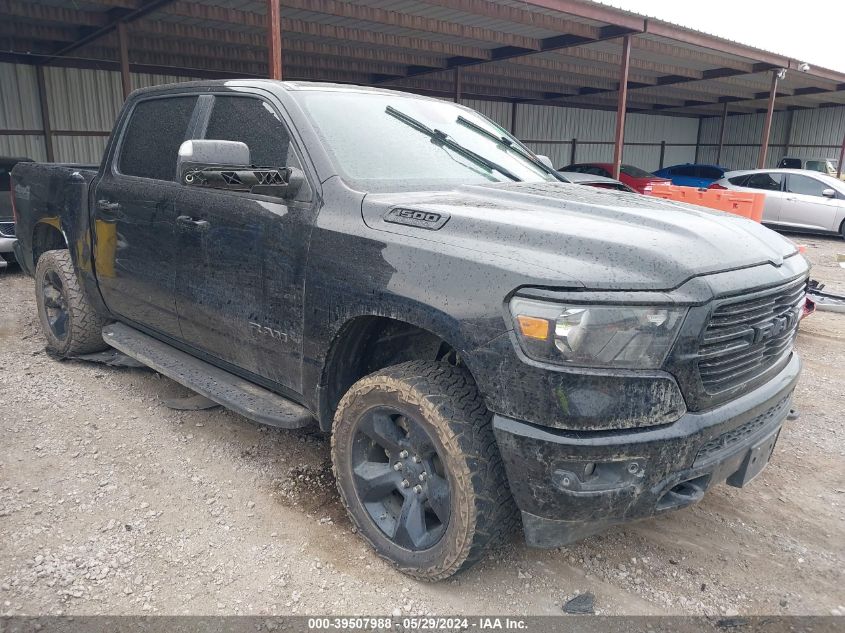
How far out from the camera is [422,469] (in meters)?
2.56

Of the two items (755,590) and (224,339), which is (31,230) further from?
(755,590)

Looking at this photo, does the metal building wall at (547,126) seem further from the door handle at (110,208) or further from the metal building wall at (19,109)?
A: the door handle at (110,208)

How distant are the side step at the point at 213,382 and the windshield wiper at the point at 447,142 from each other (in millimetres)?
1540

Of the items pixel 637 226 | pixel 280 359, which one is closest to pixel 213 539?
pixel 280 359

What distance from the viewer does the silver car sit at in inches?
549

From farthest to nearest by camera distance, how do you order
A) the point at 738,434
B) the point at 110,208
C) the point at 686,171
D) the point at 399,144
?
the point at 686,171 → the point at 110,208 → the point at 399,144 → the point at 738,434

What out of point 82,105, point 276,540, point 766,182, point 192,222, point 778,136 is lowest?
point 276,540

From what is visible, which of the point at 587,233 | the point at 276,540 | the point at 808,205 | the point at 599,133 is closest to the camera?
the point at 587,233

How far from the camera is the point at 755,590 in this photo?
8.77 ft

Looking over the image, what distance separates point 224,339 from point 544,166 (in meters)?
2.17

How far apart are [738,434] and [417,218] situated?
4.80 feet

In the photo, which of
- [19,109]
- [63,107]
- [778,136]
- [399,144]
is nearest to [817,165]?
[778,136]

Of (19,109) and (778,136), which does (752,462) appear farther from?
(778,136)

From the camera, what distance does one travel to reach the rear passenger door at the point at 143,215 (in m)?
3.65
